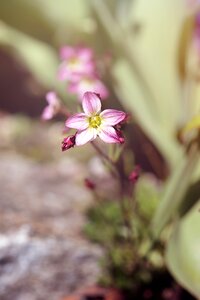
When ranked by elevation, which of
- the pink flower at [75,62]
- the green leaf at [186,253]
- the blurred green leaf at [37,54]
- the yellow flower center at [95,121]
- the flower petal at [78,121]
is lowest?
the green leaf at [186,253]

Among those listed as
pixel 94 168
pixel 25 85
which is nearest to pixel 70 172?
pixel 94 168

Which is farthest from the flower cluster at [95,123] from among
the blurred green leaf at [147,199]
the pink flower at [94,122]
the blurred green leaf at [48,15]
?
the blurred green leaf at [48,15]

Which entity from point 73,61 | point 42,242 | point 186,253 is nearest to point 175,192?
point 186,253

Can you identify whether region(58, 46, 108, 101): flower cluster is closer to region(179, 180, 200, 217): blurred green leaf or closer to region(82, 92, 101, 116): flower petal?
region(179, 180, 200, 217): blurred green leaf

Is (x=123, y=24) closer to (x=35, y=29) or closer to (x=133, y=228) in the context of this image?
(x=35, y=29)

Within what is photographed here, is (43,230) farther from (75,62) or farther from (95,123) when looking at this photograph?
(95,123)

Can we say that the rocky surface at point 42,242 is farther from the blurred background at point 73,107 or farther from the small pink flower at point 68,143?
the small pink flower at point 68,143
